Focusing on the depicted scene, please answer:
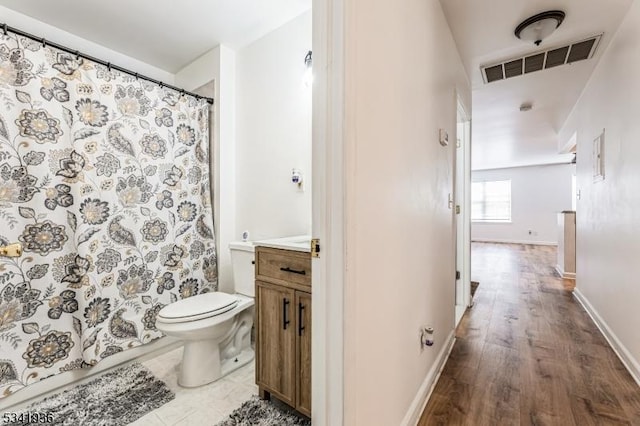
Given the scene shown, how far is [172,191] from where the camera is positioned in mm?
2191

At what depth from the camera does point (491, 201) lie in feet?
27.9

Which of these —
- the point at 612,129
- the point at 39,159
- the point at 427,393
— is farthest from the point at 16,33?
the point at 612,129

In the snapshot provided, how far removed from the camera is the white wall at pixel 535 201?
733 cm

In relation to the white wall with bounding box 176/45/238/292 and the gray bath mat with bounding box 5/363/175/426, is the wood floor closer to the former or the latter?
the gray bath mat with bounding box 5/363/175/426

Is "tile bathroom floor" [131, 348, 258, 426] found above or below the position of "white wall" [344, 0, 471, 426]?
below

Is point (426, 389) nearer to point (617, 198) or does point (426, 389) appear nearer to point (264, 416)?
point (264, 416)

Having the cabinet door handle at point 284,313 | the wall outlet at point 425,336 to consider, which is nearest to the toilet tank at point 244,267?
the cabinet door handle at point 284,313

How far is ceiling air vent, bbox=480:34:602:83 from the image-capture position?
2081mm

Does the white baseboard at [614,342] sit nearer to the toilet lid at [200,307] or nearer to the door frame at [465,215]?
the door frame at [465,215]

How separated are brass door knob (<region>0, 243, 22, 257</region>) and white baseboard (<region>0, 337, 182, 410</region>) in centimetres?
72

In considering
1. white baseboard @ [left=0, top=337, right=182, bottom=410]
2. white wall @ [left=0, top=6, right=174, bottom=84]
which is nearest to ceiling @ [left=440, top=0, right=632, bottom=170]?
white wall @ [left=0, top=6, right=174, bottom=84]

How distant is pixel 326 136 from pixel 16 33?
6.50 ft

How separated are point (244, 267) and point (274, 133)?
3.35 ft

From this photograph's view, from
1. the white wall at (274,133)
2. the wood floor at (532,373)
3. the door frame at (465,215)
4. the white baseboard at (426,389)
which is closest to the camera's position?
the white baseboard at (426,389)
